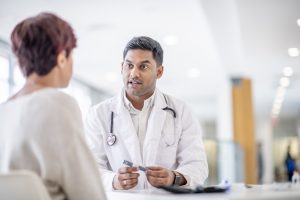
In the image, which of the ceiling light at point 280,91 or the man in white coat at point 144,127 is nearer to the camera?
the man in white coat at point 144,127

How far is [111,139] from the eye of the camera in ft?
7.90

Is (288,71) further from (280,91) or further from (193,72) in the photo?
(280,91)

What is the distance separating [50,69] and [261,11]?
5256mm

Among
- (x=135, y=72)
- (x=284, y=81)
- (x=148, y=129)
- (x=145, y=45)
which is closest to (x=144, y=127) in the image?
(x=148, y=129)

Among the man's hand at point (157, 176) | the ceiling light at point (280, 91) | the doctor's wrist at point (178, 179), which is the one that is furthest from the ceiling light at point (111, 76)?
the man's hand at point (157, 176)

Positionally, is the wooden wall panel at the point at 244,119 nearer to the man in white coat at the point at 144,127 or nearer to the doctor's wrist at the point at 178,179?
the man in white coat at the point at 144,127

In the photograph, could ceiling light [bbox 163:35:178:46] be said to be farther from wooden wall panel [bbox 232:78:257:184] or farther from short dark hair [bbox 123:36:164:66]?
short dark hair [bbox 123:36:164:66]

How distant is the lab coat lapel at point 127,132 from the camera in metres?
2.37

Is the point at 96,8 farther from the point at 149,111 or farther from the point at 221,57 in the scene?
the point at 149,111

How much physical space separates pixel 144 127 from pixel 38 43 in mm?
973

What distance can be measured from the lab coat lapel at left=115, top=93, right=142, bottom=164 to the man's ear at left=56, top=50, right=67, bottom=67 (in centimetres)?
78

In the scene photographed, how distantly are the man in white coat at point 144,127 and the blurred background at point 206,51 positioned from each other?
Answer: 0.65 m

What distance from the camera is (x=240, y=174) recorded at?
1043 centimetres

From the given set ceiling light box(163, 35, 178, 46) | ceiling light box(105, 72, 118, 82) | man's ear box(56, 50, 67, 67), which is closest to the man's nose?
man's ear box(56, 50, 67, 67)
